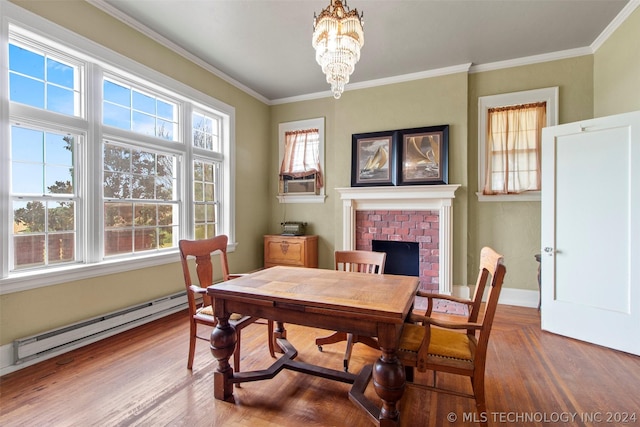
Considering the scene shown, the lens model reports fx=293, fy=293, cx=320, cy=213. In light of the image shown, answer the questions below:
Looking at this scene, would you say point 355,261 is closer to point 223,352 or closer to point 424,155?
point 223,352

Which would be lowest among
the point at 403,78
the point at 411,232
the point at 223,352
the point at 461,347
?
the point at 223,352

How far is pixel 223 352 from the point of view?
188cm

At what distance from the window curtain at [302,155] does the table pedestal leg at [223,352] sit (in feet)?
10.6

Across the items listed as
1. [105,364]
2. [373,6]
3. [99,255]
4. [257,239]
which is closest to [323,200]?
[257,239]

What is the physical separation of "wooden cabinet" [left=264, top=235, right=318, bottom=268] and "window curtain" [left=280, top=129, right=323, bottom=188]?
0.97m

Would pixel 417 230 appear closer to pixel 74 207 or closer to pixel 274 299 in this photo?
pixel 274 299

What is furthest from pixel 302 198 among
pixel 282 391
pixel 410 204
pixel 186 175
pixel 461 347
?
pixel 461 347

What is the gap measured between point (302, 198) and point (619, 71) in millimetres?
4117

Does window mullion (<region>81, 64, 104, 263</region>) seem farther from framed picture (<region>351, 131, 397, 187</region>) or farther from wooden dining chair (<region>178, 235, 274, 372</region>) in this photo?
framed picture (<region>351, 131, 397, 187</region>)

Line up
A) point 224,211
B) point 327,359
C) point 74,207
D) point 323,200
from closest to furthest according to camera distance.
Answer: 1. point 327,359
2. point 74,207
3. point 224,211
4. point 323,200

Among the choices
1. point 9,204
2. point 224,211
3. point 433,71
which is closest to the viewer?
point 9,204

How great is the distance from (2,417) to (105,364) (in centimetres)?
62

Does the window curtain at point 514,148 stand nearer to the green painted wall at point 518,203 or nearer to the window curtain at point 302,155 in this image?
the green painted wall at point 518,203

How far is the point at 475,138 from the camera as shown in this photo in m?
3.99
